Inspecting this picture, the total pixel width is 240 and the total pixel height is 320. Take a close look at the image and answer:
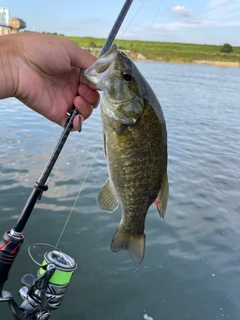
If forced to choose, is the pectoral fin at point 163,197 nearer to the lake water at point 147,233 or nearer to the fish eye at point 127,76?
the fish eye at point 127,76

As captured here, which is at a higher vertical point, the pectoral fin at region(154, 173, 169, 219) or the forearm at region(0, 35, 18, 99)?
the forearm at region(0, 35, 18, 99)

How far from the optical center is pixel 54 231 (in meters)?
4.88

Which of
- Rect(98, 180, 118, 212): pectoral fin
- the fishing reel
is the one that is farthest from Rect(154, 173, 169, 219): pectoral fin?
the fishing reel

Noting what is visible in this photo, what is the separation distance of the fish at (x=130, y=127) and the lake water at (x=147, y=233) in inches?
87.8

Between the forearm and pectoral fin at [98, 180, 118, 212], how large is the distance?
0.86 metres

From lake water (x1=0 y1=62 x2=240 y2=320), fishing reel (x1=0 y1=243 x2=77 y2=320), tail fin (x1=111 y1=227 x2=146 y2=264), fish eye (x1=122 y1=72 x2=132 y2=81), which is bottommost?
lake water (x1=0 y1=62 x2=240 y2=320)

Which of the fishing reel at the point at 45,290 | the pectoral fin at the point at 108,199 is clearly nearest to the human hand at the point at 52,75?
the pectoral fin at the point at 108,199

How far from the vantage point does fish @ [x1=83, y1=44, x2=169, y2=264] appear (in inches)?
68.6

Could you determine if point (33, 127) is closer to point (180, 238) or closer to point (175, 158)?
point (175, 158)

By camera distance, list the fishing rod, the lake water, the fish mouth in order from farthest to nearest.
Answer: the lake water
the fishing rod
the fish mouth

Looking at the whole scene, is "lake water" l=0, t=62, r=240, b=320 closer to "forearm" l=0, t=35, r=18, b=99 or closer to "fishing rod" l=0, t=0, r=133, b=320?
"fishing rod" l=0, t=0, r=133, b=320

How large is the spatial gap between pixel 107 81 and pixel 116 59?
0.37 ft

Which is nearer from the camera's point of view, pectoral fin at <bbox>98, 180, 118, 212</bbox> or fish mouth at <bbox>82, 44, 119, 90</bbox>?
fish mouth at <bbox>82, 44, 119, 90</bbox>

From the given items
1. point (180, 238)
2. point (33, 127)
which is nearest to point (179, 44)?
point (33, 127)
